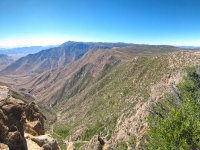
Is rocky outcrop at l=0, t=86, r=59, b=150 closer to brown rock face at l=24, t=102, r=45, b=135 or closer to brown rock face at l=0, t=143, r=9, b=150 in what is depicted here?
brown rock face at l=0, t=143, r=9, b=150

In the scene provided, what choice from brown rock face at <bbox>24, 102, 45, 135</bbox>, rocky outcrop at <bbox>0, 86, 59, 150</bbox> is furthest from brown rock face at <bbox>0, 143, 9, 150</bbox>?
brown rock face at <bbox>24, 102, 45, 135</bbox>

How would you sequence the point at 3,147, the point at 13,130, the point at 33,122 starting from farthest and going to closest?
the point at 33,122, the point at 13,130, the point at 3,147

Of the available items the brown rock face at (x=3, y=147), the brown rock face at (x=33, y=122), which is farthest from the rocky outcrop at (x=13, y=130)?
the brown rock face at (x=33, y=122)

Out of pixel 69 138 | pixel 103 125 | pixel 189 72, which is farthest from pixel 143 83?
pixel 189 72

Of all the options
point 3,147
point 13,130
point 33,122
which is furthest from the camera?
point 33,122

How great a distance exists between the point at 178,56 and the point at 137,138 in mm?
90681

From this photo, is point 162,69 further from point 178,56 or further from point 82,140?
point 82,140

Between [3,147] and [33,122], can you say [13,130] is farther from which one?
[33,122]

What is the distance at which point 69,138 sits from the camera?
545ft

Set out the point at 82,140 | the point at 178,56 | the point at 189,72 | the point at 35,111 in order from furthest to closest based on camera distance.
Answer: the point at 82,140 → the point at 178,56 → the point at 189,72 → the point at 35,111

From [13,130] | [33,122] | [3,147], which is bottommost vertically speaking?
[33,122]

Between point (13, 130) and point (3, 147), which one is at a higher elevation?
point (13, 130)

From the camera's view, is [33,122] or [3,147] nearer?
[3,147]

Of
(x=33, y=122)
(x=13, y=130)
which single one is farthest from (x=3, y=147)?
(x=33, y=122)
